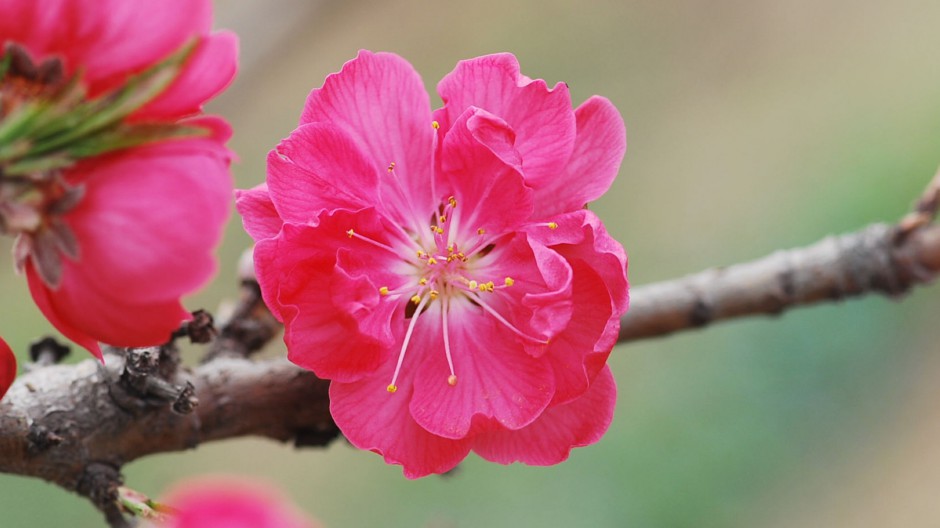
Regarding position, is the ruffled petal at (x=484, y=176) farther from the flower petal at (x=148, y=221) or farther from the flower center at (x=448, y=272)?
the flower petal at (x=148, y=221)

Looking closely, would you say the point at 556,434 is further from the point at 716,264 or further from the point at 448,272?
the point at 716,264

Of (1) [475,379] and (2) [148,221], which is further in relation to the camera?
(1) [475,379]

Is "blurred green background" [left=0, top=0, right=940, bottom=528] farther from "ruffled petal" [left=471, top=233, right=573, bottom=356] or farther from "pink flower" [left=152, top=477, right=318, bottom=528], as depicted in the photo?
"pink flower" [left=152, top=477, right=318, bottom=528]

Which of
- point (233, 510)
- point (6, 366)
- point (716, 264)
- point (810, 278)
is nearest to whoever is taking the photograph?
point (233, 510)

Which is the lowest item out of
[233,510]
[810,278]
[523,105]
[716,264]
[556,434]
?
[233,510]

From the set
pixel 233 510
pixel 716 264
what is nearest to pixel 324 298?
pixel 233 510

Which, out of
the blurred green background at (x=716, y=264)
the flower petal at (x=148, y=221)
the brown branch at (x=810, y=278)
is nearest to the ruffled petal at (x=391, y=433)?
the flower petal at (x=148, y=221)

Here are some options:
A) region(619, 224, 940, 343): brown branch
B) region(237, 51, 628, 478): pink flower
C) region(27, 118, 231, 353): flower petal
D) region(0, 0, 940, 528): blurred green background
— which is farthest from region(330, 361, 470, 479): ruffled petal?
region(0, 0, 940, 528): blurred green background
